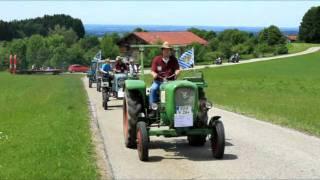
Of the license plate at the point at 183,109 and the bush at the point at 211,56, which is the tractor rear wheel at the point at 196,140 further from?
the bush at the point at 211,56

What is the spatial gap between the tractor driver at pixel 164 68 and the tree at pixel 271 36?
11146 cm

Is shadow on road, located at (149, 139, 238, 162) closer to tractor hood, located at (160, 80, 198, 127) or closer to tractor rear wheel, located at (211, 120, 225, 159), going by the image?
tractor rear wheel, located at (211, 120, 225, 159)

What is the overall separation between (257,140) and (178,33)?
125 meters

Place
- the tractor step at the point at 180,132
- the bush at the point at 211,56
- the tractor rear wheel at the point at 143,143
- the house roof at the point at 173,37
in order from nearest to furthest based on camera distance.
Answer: the tractor rear wheel at the point at 143,143 < the tractor step at the point at 180,132 < the bush at the point at 211,56 < the house roof at the point at 173,37

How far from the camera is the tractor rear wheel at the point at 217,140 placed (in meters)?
11.2

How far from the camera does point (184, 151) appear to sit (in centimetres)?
1238

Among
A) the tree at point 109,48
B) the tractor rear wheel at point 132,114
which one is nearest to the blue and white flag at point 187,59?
the tractor rear wheel at point 132,114

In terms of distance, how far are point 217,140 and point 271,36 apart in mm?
113566

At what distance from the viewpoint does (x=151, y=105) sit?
40.3 ft

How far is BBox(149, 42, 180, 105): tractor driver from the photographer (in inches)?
491

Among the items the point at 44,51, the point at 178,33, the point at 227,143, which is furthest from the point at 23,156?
the point at 178,33

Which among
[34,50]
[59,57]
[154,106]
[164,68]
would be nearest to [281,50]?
[59,57]

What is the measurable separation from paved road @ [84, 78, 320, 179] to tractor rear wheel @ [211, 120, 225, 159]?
0.16 metres

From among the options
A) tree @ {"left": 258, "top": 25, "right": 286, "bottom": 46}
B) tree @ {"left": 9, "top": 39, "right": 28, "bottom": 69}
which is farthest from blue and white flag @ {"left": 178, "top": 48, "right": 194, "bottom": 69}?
tree @ {"left": 258, "top": 25, "right": 286, "bottom": 46}
